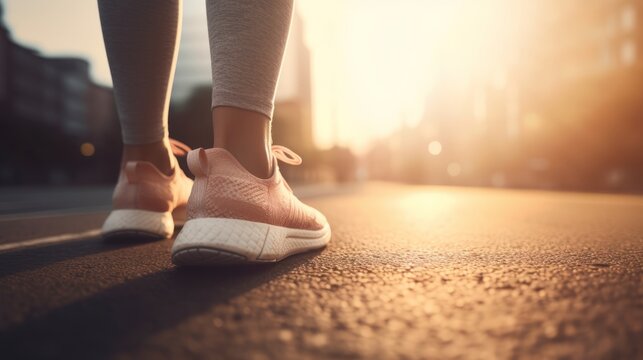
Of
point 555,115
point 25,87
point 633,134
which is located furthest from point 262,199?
point 25,87

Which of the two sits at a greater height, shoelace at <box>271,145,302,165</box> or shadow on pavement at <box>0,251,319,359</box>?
shoelace at <box>271,145,302,165</box>

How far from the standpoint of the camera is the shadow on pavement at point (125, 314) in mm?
571

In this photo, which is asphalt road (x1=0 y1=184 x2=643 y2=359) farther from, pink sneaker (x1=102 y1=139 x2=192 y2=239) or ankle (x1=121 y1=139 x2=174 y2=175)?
ankle (x1=121 y1=139 x2=174 y2=175)

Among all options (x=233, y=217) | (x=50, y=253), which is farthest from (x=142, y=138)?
(x=233, y=217)

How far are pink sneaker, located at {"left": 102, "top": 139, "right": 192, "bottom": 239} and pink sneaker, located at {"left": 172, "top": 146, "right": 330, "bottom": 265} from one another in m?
0.52

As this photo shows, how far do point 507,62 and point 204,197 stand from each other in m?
39.8

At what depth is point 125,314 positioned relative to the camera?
697 mm

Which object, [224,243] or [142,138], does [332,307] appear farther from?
[142,138]

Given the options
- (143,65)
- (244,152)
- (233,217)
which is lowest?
(233,217)

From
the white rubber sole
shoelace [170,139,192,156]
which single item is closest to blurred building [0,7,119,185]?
shoelace [170,139,192,156]

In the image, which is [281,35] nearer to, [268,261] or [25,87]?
[268,261]

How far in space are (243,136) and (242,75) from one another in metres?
0.16

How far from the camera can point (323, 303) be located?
2.47ft

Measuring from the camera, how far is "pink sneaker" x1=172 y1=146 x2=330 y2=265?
98 cm
